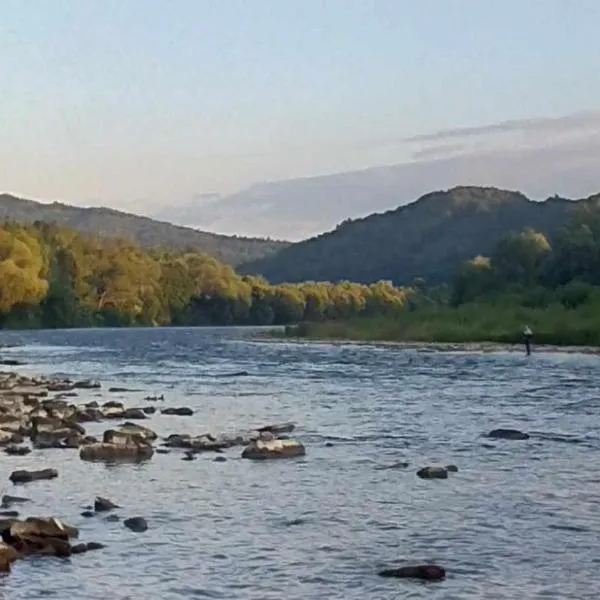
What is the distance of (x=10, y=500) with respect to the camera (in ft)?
65.7

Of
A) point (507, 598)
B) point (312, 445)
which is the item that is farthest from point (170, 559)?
point (312, 445)

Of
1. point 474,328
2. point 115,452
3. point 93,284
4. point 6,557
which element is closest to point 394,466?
point 115,452

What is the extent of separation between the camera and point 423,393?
46031 mm

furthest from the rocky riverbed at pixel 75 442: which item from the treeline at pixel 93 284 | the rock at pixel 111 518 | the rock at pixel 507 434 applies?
the treeline at pixel 93 284

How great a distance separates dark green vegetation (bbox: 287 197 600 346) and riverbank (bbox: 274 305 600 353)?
69mm

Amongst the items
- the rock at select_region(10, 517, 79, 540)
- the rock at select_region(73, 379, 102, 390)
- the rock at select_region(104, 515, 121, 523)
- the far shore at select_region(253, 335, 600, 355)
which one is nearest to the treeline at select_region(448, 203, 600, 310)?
the far shore at select_region(253, 335, 600, 355)

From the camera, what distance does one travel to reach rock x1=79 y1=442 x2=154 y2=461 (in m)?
26.3

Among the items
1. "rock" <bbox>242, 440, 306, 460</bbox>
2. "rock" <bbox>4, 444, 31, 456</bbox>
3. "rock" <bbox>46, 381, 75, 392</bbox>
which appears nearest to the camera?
"rock" <bbox>242, 440, 306, 460</bbox>

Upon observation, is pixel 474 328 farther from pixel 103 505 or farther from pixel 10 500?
pixel 10 500

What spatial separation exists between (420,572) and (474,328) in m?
89.8

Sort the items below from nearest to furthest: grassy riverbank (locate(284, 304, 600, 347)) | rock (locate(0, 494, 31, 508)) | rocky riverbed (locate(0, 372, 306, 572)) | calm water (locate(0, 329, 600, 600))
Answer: calm water (locate(0, 329, 600, 600))
rocky riverbed (locate(0, 372, 306, 572))
rock (locate(0, 494, 31, 508))
grassy riverbank (locate(284, 304, 600, 347))

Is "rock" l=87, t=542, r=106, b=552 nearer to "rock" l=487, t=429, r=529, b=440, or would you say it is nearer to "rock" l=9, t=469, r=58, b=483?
"rock" l=9, t=469, r=58, b=483

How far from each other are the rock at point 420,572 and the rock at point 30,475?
973 cm

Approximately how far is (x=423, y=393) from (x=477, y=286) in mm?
90675
